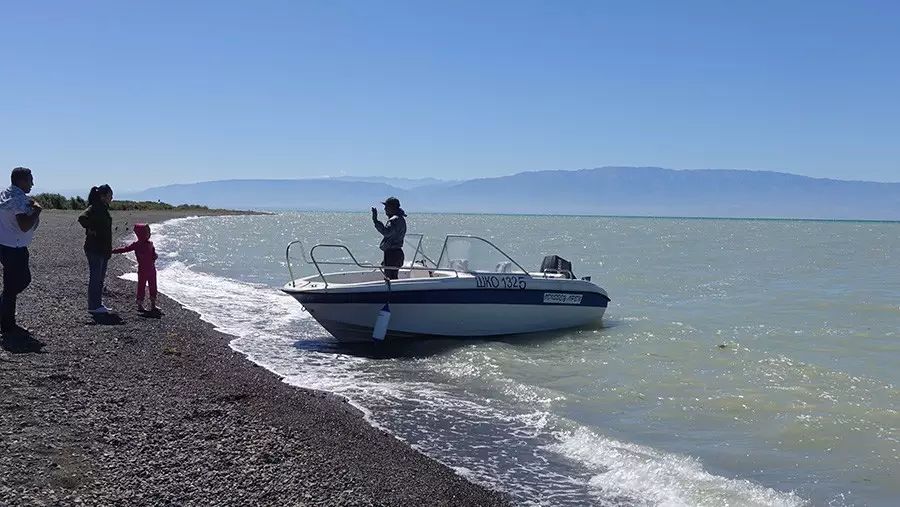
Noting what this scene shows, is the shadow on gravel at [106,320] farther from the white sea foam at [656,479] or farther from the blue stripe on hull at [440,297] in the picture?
the white sea foam at [656,479]

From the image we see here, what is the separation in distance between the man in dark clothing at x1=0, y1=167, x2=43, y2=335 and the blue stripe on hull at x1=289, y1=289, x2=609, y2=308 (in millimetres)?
4371

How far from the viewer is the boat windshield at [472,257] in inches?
528

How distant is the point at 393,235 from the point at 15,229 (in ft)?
18.9

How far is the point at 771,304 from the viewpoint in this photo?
21.2 meters

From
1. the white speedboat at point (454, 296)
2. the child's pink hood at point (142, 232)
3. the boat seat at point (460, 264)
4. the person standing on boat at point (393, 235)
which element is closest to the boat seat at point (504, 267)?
the white speedboat at point (454, 296)

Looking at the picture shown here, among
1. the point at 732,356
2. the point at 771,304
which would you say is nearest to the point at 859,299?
the point at 771,304

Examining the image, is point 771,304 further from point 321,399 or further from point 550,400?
point 321,399

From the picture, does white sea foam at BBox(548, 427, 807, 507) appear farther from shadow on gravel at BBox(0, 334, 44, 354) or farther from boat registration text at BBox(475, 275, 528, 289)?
shadow on gravel at BBox(0, 334, 44, 354)

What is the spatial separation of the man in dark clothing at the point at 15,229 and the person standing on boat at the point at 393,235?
5269 mm

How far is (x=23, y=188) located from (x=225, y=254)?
89.2 ft

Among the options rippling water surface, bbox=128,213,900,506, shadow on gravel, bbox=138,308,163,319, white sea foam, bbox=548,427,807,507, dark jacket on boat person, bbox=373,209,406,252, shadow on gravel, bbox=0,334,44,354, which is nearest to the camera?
white sea foam, bbox=548,427,807,507

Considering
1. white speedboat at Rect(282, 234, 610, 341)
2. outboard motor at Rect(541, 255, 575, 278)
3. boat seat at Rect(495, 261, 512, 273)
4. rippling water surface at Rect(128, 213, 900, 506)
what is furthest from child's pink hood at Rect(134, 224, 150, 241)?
outboard motor at Rect(541, 255, 575, 278)

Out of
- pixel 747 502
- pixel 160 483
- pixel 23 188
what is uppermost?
pixel 23 188

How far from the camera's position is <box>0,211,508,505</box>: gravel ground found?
499cm
